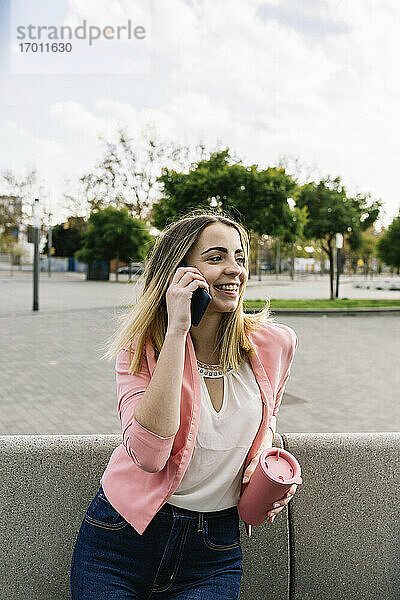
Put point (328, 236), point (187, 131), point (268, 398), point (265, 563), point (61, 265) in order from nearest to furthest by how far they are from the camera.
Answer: point (268, 398), point (265, 563), point (328, 236), point (187, 131), point (61, 265)

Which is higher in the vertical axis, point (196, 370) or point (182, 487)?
point (196, 370)

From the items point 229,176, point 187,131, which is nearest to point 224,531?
point 229,176

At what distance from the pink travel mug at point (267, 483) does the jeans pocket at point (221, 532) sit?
0.05m

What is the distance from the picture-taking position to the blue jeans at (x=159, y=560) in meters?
1.85

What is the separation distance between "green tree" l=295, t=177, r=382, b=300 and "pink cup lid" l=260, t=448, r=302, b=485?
23.1 meters

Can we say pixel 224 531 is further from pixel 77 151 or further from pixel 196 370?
pixel 77 151

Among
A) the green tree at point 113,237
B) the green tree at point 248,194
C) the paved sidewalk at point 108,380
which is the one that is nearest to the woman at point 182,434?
the paved sidewalk at point 108,380

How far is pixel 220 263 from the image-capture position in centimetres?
206

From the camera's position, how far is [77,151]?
44.8 meters

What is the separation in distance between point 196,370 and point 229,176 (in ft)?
68.3

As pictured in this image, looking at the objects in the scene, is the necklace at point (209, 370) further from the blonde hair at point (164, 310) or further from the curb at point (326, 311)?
the curb at point (326, 311)

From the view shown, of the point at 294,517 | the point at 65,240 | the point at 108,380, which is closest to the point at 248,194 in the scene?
the point at 108,380

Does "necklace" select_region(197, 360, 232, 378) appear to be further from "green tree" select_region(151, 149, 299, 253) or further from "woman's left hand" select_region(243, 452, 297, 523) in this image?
"green tree" select_region(151, 149, 299, 253)

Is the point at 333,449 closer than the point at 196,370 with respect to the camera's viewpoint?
No
